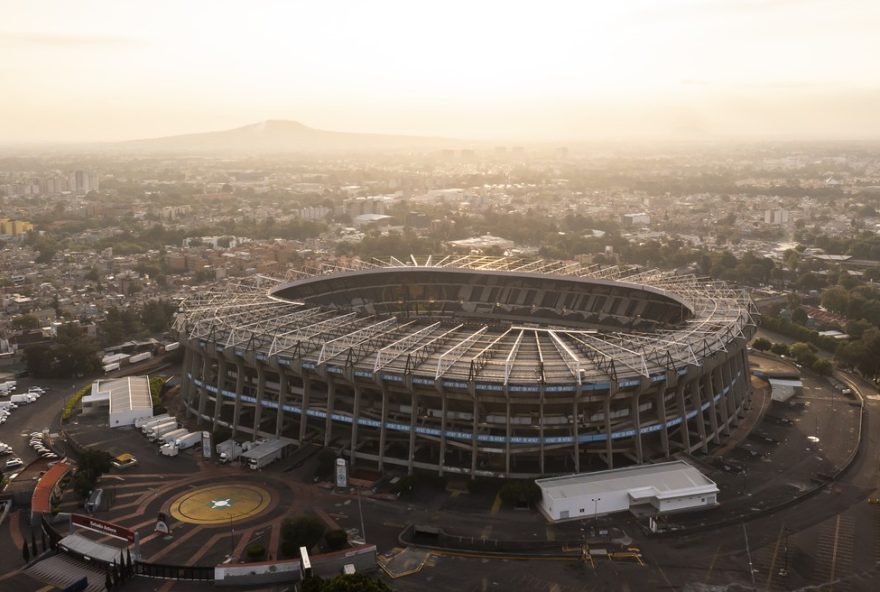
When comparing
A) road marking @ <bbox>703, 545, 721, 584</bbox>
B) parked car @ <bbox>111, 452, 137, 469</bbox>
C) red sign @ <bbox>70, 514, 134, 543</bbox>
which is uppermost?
red sign @ <bbox>70, 514, 134, 543</bbox>

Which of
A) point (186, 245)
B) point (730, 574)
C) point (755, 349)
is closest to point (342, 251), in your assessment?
point (186, 245)

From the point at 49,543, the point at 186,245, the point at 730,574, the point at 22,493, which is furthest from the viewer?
the point at 186,245

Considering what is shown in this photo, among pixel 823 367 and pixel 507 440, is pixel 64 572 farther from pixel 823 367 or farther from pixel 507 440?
pixel 823 367

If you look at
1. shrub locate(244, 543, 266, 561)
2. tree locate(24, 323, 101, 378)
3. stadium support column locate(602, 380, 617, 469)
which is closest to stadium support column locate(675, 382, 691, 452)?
stadium support column locate(602, 380, 617, 469)

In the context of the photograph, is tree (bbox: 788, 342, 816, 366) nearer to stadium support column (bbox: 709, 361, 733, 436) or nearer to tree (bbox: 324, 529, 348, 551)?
stadium support column (bbox: 709, 361, 733, 436)

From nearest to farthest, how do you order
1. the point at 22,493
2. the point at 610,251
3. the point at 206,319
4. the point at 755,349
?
the point at 22,493, the point at 206,319, the point at 755,349, the point at 610,251

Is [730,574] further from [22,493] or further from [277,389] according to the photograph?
[22,493]
